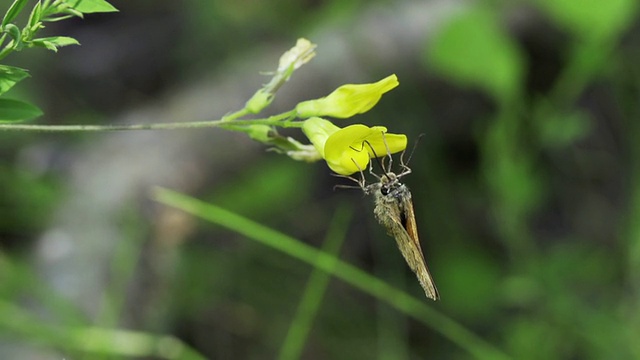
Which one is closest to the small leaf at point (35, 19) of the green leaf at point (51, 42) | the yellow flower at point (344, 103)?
the green leaf at point (51, 42)

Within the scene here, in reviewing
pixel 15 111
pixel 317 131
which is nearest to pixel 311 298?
pixel 317 131

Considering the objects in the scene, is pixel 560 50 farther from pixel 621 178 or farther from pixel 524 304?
pixel 524 304

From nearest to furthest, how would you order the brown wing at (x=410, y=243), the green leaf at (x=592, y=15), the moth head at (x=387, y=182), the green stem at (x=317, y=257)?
the brown wing at (x=410, y=243) → the moth head at (x=387, y=182) → the green stem at (x=317, y=257) → the green leaf at (x=592, y=15)

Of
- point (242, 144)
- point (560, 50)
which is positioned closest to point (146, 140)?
point (242, 144)

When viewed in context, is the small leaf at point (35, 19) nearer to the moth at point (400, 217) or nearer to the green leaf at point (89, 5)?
the green leaf at point (89, 5)

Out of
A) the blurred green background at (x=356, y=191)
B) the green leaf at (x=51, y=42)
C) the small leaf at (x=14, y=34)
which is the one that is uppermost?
the blurred green background at (x=356, y=191)

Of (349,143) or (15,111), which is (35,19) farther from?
(349,143)
